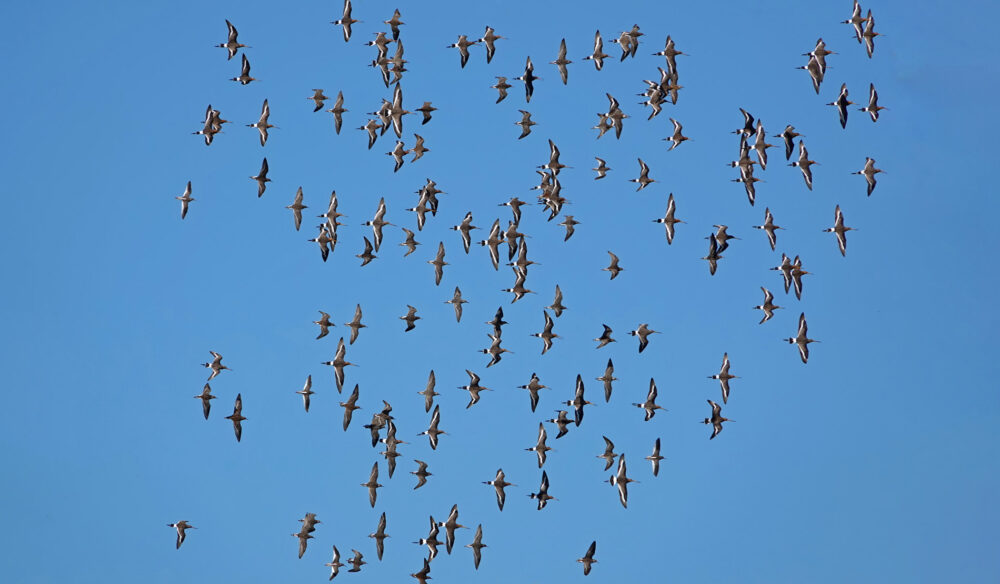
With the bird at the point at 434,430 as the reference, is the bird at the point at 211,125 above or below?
above

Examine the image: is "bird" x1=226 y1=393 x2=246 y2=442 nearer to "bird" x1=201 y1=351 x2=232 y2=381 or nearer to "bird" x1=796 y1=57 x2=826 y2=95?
"bird" x1=201 y1=351 x2=232 y2=381

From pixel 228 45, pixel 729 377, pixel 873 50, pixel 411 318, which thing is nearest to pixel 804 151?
pixel 873 50

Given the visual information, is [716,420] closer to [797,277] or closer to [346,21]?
[797,277]

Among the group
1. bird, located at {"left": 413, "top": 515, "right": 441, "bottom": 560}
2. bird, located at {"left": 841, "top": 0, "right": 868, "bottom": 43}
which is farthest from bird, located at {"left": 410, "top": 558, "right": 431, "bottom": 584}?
bird, located at {"left": 841, "top": 0, "right": 868, "bottom": 43}

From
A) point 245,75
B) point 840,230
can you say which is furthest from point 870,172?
point 245,75

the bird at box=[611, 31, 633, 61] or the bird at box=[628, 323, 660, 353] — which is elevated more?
the bird at box=[611, 31, 633, 61]

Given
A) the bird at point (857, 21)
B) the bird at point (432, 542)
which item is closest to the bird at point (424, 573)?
the bird at point (432, 542)

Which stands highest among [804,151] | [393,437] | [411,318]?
[804,151]

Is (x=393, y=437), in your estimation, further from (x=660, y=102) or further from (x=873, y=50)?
(x=873, y=50)

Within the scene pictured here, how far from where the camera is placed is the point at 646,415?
244ft

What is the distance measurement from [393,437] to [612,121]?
1675 cm

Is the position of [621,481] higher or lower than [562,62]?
lower

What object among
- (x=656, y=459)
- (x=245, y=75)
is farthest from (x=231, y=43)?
(x=656, y=459)

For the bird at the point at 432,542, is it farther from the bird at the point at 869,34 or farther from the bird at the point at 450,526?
the bird at the point at 869,34
